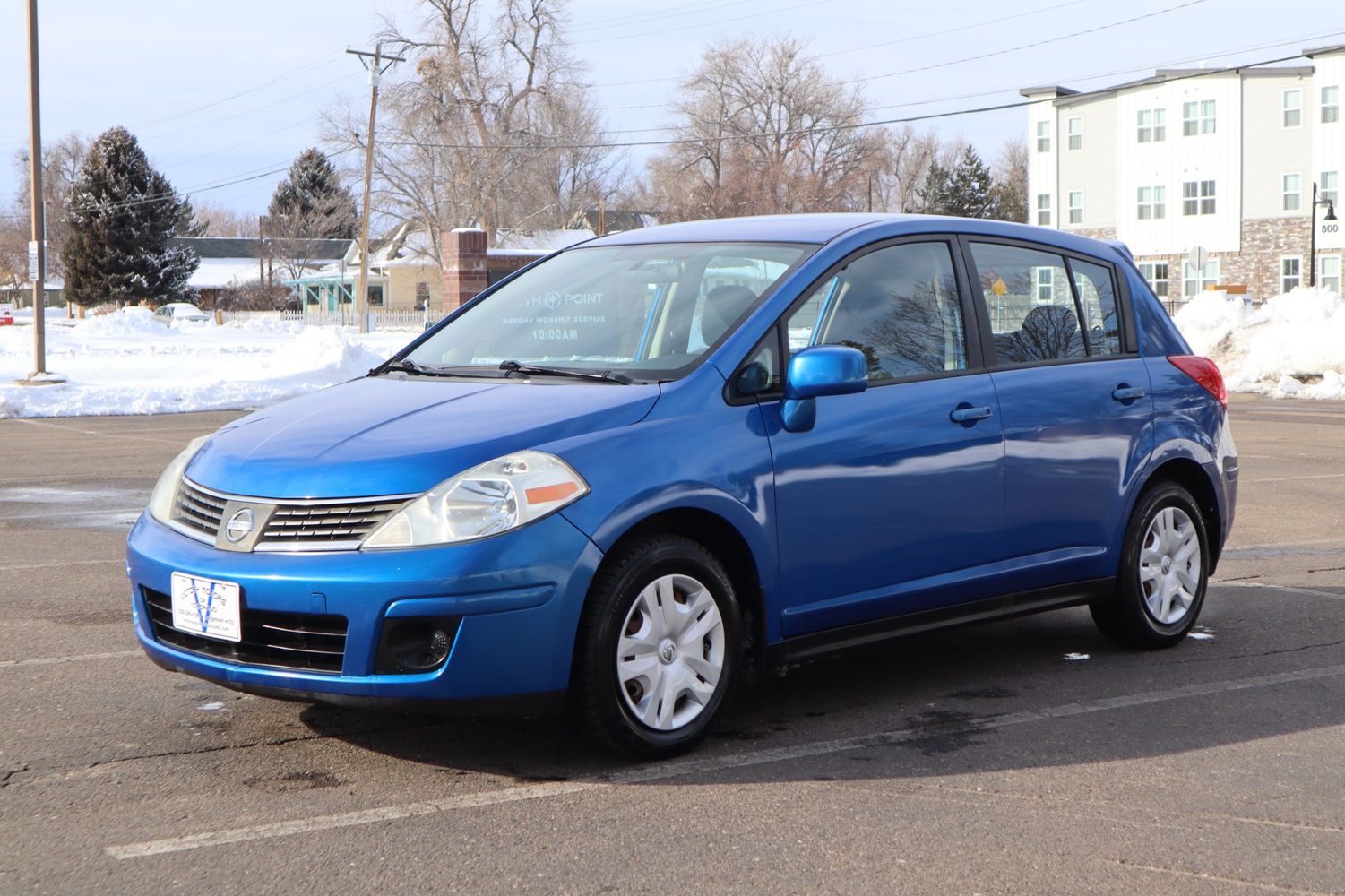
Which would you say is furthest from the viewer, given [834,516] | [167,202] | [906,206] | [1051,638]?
[906,206]

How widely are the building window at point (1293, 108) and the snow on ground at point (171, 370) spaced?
34487 mm

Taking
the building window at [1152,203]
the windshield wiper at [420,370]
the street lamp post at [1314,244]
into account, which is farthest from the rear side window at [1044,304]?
the building window at [1152,203]

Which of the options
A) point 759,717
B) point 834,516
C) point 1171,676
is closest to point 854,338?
point 834,516

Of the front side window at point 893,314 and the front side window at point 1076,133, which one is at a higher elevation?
the front side window at point 1076,133

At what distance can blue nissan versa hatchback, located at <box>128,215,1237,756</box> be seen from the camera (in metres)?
4.13

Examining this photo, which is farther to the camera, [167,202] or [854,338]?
[167,202]

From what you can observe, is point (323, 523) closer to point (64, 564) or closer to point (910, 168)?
point (64, 564)

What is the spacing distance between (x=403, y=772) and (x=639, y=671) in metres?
0.76

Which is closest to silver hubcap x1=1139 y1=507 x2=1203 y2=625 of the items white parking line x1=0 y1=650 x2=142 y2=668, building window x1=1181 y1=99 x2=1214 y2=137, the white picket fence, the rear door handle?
the rear door handle

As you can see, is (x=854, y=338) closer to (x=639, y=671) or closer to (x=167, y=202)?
(x=639, y=671)

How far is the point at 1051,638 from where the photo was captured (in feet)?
21.6

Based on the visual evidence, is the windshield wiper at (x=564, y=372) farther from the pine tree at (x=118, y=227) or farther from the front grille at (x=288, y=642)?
the pine tree at (x=118, y=227)

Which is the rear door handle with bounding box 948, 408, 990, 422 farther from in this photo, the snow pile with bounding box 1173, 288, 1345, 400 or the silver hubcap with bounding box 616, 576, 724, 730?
the snow pile with bounding box 1173, 288, 1345, 400

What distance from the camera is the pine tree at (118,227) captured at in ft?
224
